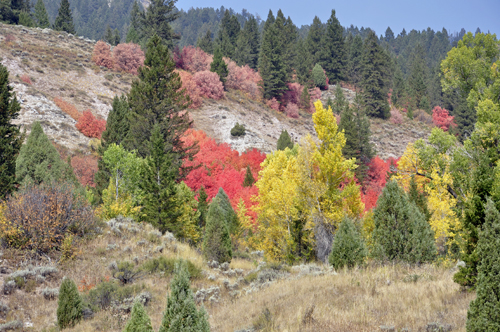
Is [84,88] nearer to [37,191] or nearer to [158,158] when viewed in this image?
[158,158]

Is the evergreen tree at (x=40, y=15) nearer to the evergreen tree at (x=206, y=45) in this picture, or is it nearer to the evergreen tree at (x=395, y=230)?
the evergreen tree at (x=206, y=45)

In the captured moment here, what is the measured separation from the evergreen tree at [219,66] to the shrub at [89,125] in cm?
2789

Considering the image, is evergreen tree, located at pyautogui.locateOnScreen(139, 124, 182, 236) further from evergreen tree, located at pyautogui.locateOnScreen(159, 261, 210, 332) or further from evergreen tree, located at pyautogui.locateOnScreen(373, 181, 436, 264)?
evergreen tree, located at pyautogui.locateOnScreen(159, 261, 210, 332)

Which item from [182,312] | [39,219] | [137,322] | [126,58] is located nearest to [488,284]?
[182,312]

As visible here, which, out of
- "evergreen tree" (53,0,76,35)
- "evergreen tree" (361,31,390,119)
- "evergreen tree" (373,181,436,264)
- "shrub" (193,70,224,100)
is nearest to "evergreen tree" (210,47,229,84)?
"shrub" (193,70,224,100)

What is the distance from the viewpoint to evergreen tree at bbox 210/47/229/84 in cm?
6619

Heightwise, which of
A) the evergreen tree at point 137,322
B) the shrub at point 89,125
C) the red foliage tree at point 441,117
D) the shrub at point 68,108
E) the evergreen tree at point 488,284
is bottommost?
the evergreen tree at point 137,322

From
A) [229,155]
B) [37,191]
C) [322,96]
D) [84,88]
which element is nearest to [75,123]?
[84,88]

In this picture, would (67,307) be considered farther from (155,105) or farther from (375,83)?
(375,83)

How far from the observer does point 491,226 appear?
616 cm

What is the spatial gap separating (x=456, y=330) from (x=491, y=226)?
2.04 meters

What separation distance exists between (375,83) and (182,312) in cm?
7628

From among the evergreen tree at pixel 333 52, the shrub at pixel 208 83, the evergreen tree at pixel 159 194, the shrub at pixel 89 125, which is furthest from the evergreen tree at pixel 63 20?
the evergreen tree at pixel 159 194

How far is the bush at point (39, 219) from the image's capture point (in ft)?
41.5
